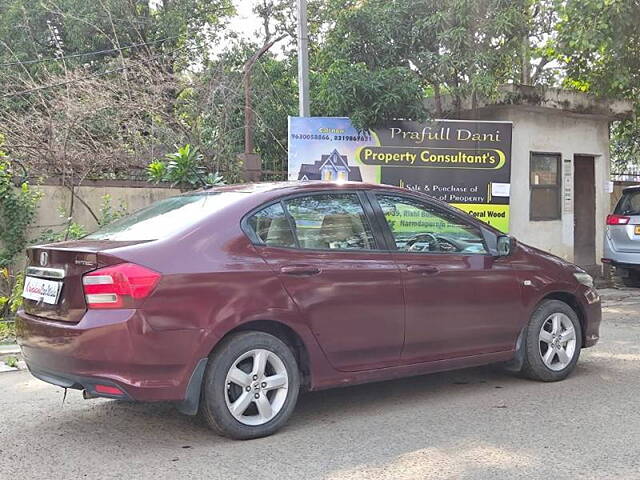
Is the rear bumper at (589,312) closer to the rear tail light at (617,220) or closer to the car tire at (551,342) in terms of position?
the car tire at (551,342)

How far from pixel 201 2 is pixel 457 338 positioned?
1741cm

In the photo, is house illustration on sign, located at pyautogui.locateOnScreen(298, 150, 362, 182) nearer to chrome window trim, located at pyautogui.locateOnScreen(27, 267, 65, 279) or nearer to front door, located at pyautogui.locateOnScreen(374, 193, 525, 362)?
front door, located at pyautogui.locateOnScreen(374, 193, 525, 362)

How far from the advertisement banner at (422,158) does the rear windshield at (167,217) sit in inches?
223

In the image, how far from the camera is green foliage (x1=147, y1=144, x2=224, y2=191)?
32.7 ft

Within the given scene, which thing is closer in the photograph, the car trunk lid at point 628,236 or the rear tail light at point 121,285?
the rear tail light at point 121,285

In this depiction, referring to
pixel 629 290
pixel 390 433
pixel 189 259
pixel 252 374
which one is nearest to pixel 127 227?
pixel 189 259

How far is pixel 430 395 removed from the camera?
5.36 metres

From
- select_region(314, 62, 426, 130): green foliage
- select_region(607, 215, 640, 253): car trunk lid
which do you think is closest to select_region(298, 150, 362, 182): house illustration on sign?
select_region(314, 62, 426, 130): green foliage

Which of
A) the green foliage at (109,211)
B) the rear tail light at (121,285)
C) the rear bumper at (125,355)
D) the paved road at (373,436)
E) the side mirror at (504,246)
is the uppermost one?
the green foliage at (109,211)

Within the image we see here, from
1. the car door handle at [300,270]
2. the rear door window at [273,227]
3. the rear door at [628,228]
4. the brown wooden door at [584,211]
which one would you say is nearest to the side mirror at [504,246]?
the car door handle at [300,270]

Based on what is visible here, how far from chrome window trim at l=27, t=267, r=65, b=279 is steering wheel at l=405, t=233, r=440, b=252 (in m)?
2.39

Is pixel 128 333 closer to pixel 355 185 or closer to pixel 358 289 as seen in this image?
pixel 358 289

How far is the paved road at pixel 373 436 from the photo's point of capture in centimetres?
383

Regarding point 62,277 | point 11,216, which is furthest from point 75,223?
point 62,277
